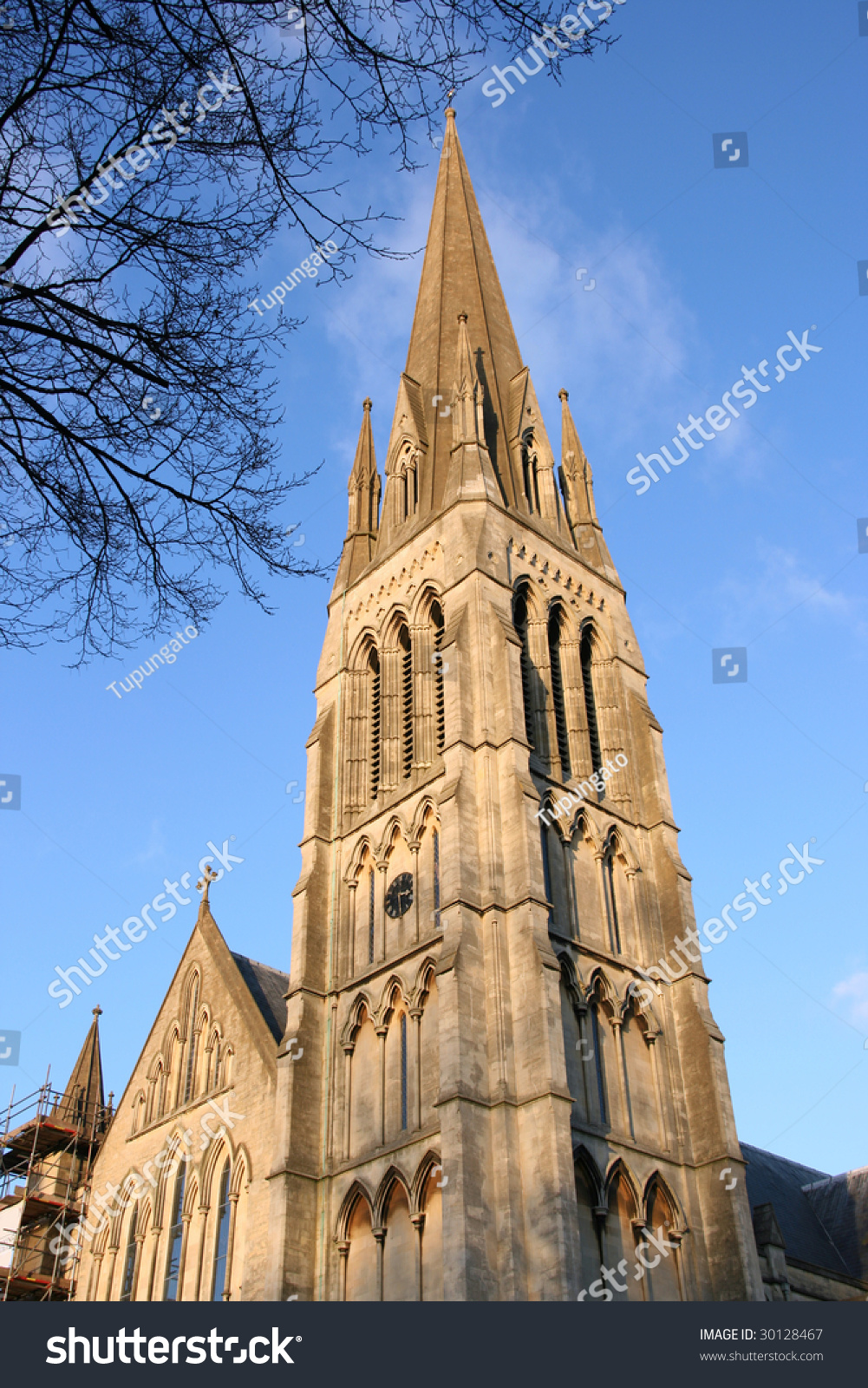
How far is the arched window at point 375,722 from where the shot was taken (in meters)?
27.4

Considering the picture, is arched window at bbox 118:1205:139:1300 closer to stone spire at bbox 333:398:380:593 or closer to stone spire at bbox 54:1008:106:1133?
stone spire at bbox 54:1008:106:1133

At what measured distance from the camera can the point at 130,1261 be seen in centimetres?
2481

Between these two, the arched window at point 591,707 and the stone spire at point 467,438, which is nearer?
the arched window at point 591,707

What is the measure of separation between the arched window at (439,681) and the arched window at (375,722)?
1920mm

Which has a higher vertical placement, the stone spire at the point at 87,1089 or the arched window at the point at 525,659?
the arched window at the point at 525,659

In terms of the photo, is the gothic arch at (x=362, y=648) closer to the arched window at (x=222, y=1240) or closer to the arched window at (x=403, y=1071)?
the arched window at (x=403, y=1071)

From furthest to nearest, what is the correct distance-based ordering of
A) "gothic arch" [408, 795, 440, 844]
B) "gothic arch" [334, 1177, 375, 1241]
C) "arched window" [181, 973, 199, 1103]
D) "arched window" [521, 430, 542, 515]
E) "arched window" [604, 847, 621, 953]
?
"arched window" [521, 430, 542, 515] → "arched window" [181, 973, 199, 1103] → "arched window" [604, 847, 621, 953] → "gothic arch" [408, 795, 440, 844] → "gothic arch" [334, 1177, 375, 1241]

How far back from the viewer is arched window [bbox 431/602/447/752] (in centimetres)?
2602

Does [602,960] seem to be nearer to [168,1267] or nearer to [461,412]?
[168,1267]

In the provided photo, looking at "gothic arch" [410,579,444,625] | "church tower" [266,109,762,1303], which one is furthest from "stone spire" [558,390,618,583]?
"gothic arch" [410,579,444,625]

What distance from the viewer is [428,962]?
22.5 metres

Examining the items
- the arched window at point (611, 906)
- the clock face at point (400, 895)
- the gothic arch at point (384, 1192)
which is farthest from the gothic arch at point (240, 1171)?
the arched window at point (611, 906)

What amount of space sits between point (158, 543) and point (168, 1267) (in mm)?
19311

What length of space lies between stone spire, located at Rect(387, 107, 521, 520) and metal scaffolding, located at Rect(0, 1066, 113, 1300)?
16791 mm
